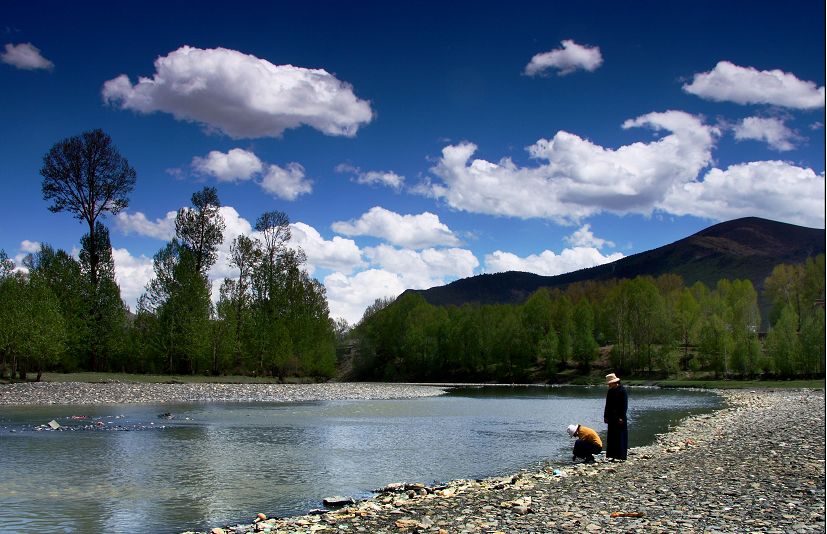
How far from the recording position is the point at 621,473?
18422 mm

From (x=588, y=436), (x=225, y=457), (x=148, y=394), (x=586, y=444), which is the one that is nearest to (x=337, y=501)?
(x=225, y=457)

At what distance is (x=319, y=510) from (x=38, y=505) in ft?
21.4

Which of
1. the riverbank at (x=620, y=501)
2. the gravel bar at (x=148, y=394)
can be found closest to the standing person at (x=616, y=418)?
the riverbank at (x=620, y=501)

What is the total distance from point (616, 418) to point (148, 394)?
45.1 m

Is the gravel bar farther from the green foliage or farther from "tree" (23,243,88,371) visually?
"tree" (23,243,88,371)

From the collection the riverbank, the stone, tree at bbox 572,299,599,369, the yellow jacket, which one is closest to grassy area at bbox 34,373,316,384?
the stone

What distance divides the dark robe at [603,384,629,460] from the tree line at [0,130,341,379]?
55.4 metres

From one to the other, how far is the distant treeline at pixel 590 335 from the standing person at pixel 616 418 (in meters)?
95.0

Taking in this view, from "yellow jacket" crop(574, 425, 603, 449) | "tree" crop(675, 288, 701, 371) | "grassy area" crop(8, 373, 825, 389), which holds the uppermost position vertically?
"tree" crop(675, 288, 701, 371)

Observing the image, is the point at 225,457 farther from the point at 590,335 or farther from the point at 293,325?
the point at 590,335

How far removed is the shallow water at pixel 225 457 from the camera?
15469mm

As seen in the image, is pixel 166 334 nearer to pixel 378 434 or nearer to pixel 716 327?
pixel 378 434

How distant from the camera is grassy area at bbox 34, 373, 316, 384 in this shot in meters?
63.0

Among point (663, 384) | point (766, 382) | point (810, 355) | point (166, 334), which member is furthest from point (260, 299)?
point (810, 355)
